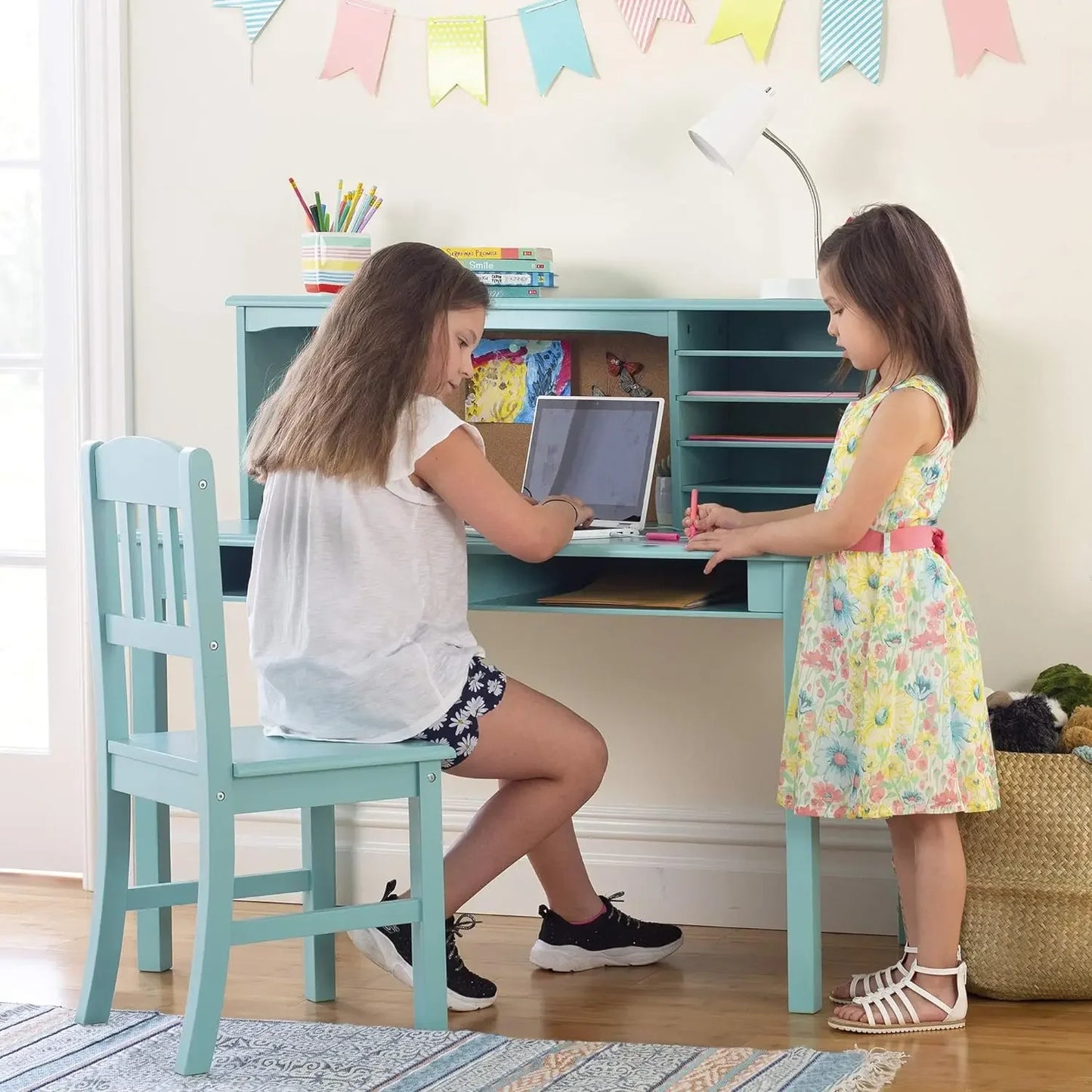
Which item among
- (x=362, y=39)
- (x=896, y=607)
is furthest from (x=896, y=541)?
(x=362, y=39)

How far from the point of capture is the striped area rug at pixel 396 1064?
2031mm

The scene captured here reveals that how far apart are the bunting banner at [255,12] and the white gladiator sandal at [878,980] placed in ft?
6.39

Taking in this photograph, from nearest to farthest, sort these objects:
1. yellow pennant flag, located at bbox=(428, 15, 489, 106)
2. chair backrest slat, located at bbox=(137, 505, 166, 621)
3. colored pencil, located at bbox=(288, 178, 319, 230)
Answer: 1. chair backrest slat, located at bbox=(137, 505, 166, 621)
2. colored pencil, located at bbox=(288, 178, 319, 230)
3. yellow pennant flag, located at bbox=(428, 15, 489, 106)

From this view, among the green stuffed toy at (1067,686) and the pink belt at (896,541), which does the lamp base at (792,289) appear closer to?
the pink belt at (896,541)

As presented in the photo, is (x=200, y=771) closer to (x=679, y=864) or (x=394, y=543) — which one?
(x=394, y=543)

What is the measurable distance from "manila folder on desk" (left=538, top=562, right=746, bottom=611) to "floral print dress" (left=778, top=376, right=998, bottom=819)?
0.66 ft

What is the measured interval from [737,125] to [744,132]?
0.05ft

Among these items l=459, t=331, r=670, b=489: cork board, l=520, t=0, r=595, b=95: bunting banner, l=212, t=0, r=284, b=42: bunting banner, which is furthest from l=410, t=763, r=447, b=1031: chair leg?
l=212, t=0, r=284, b=42: bunting banner

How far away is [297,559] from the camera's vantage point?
2.20 meters

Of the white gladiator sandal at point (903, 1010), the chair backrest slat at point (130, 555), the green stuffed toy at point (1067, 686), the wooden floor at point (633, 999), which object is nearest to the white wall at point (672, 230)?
the green stuffed toy at point (1067, 686)

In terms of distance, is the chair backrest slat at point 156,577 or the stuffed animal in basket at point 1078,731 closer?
the chair backrest slat at point 156,577

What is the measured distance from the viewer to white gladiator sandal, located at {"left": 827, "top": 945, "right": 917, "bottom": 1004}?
2.32 m

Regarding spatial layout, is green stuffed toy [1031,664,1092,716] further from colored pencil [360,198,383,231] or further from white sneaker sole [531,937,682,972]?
colored pencil [360,198,383,231]

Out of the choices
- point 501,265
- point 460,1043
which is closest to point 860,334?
point 501,265
